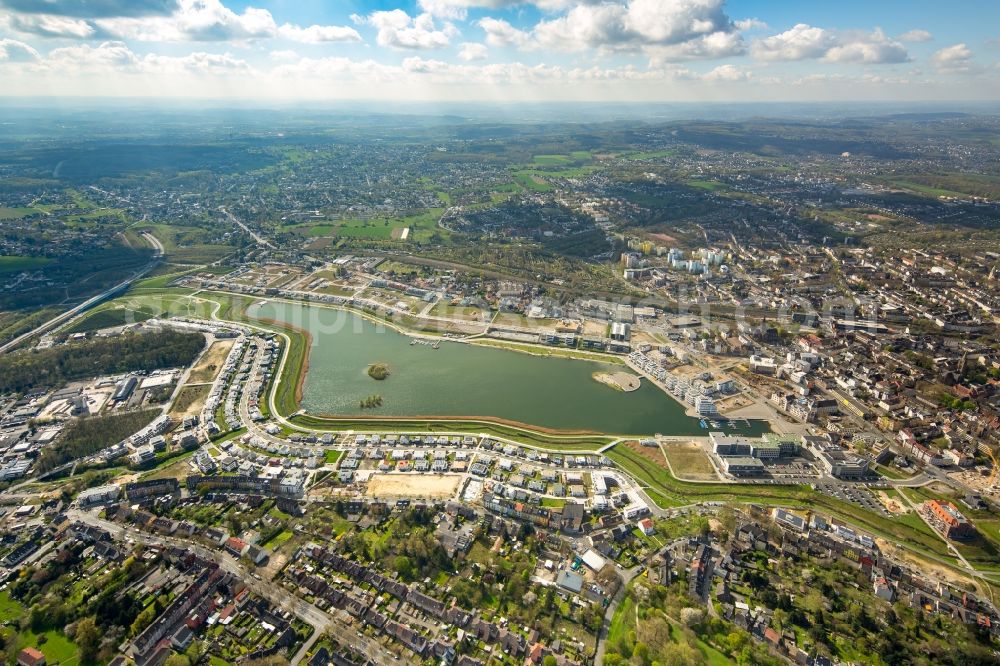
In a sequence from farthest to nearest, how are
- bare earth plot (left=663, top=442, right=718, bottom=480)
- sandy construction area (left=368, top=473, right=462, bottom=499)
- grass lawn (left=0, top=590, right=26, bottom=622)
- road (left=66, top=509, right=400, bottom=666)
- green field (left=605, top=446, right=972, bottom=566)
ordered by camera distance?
bare earth plot (left=663, top=442, right=718, bottom=480), sandy construction area (left=368, top=473, right=462, bottom=499), green field (left=605, top=446, right=972, bottom=566), grass lawn (left=0, top=590, right=26, bottom=622), road (left=66, top=509, right=400, bottom=666)

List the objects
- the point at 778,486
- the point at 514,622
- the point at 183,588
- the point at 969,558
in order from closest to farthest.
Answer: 1. the point at 514,622
2. the point at 183,588
3. the point at 969,558
4. the point at 778,486

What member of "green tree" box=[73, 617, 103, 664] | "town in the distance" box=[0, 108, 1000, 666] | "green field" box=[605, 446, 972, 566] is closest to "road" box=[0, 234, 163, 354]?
"town in the distance" box=[0, 108, 1000, 666]

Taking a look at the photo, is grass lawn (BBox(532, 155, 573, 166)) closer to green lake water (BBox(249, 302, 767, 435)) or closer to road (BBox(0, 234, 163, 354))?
road (BBox(0, 234, 163, 354))


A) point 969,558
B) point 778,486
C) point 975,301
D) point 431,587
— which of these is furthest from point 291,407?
point 975,301

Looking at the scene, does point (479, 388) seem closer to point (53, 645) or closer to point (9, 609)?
point (53, 645)

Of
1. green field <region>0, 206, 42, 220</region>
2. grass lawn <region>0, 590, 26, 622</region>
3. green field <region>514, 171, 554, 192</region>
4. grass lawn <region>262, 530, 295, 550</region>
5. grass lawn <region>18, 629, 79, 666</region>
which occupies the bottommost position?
grass lawn <region>18, 629, 79, 666</region>

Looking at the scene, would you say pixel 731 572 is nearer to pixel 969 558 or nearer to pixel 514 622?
pixel 514 622
